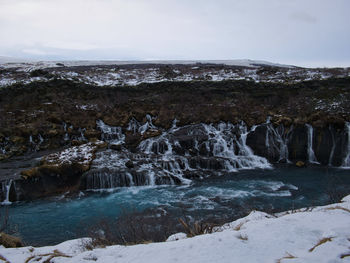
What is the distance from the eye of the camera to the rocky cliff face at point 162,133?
13969mm

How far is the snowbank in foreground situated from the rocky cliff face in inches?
353

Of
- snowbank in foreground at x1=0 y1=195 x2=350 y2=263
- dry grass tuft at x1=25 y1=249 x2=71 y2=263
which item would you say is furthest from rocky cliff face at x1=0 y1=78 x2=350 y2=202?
snowbank in foreground at x1=0 y1=195 x2=350 y2=263

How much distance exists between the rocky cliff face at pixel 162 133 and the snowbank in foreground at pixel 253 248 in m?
8.97

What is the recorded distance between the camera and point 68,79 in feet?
94.4

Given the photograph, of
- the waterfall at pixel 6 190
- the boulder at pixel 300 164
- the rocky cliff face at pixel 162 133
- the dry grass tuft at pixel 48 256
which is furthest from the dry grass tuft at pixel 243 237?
the boulder at pixel 300 164

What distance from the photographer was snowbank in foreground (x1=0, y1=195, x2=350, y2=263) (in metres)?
3.98

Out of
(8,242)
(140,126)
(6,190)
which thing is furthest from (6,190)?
(140,126)

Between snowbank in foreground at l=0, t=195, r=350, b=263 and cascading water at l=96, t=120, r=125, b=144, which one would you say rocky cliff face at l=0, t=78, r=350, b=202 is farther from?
snowbank in foreground at l=0, t=195, r=350, b=263

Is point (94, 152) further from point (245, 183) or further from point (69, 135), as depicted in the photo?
point (245, 183)

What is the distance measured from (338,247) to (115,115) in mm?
19974

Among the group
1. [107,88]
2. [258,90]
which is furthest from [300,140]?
[107,88]

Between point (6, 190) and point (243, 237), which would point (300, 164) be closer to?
point (243, 237)

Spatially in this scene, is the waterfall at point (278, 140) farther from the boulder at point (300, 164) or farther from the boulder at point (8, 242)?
the boulder at point (8, 242)

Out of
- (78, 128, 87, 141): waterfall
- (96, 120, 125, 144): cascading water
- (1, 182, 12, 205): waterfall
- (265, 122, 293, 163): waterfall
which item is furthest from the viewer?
(96, 120, 125, 144): cascading water
